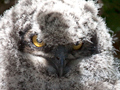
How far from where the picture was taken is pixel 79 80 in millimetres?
3010

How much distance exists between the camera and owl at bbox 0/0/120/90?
2703 mm

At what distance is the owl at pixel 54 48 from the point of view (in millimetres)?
2703

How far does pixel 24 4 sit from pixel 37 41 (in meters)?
0.61

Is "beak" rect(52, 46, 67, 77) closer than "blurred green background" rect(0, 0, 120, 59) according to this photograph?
Yes

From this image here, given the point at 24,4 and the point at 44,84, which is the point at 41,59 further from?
the point at 24,4

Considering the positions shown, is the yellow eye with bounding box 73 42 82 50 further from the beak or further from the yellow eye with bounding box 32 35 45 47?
the yellow eye with bounding box 32 35 45 47

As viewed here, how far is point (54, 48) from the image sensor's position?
271cm

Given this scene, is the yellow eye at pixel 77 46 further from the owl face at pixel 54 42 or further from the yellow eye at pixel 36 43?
the yellow eye at pixel 36 43

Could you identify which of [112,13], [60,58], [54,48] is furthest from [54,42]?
[112,13]

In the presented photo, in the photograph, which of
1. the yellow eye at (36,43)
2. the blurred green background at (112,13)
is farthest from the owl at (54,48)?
the blurred green background at (112,13)

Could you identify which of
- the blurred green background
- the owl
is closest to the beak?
the owl

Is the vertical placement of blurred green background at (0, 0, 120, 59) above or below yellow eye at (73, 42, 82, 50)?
above

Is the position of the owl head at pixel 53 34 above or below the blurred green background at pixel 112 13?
below

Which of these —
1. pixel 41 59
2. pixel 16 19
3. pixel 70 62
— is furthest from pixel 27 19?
pixel 70 62
